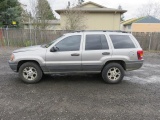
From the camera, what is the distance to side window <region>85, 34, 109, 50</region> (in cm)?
495

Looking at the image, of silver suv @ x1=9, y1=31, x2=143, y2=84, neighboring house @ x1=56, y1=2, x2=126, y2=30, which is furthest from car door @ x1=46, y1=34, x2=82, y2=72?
neighboring house @ x1=56, y1=2, x2=126, y2=30

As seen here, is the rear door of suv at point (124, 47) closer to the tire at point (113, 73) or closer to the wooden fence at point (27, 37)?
the tire at point (113, 73)

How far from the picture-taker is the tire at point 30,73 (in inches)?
194

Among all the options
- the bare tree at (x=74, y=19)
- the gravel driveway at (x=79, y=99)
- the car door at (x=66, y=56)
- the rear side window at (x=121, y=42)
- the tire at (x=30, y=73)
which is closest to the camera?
the gravel driveway at (x=79, y=99)

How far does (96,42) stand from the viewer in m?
5.01

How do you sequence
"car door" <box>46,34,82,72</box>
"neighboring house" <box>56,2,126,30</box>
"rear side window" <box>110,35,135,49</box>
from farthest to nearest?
"neighboring house" <box>56,2,126,30</box> < "rear side window" <box>110,35,135,49</box> < "car door" <box>46,34,82,72</box>

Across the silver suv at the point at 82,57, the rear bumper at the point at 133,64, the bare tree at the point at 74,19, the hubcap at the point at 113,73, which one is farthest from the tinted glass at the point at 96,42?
the bare tree at the point at 74,19

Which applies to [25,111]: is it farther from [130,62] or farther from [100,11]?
[100,11]

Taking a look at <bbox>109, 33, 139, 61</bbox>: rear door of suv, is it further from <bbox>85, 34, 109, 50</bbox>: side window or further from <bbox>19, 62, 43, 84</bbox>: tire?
<bbox>19, 62, 43, 84</bbox>: tire

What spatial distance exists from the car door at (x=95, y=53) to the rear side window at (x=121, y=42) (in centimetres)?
28

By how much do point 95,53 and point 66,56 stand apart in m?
0.96

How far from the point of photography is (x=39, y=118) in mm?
3076

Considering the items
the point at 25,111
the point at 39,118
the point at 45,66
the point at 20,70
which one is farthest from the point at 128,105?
the point at 20,70

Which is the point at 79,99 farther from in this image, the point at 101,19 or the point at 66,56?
the point at 101,19
